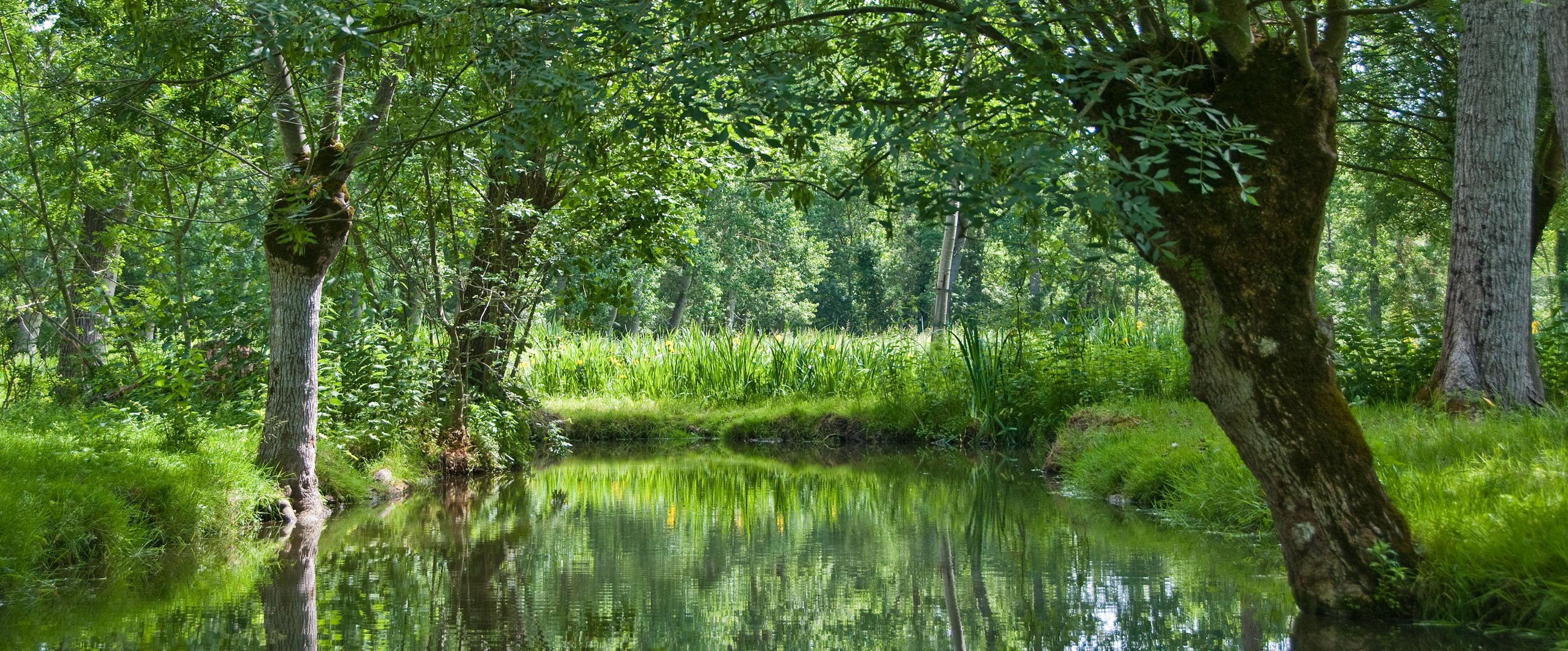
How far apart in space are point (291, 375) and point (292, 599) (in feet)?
8.81

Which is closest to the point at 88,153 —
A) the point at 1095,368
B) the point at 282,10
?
the point at 282,10

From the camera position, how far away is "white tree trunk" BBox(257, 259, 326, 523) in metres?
7.67

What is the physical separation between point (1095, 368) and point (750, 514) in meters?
6.04

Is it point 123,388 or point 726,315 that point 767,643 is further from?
point 726,315

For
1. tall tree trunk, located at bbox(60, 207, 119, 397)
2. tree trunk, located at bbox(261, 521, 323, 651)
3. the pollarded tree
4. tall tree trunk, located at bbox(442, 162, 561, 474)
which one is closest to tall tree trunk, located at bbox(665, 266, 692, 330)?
tall tree trunk, located at bbox(60, 207, 119, 397)

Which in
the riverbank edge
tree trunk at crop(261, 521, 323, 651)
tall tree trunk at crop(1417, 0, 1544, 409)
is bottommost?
tree trunk at crop(261, 521, 323, 651)

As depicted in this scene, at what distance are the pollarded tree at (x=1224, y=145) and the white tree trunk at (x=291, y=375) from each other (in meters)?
4.43

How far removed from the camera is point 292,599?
538 centimetres

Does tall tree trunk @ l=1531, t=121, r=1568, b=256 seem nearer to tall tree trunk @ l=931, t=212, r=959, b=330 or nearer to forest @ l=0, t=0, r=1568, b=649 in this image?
forest @ l=0, t=0, r=1568, b=649

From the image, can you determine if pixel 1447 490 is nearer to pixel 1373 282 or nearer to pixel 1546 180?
pixel 1546 180

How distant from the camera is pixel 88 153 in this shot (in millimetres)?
8766

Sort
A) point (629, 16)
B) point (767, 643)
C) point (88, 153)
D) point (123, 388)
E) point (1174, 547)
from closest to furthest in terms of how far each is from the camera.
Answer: point (629, 16)
point (767, 643)
point (1174, 547)
point (88, 153)
point (123, 388)

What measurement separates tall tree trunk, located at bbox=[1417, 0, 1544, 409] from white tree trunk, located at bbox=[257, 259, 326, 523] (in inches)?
288

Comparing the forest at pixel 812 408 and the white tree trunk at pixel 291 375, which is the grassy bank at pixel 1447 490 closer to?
the forest at pixel 812 408
